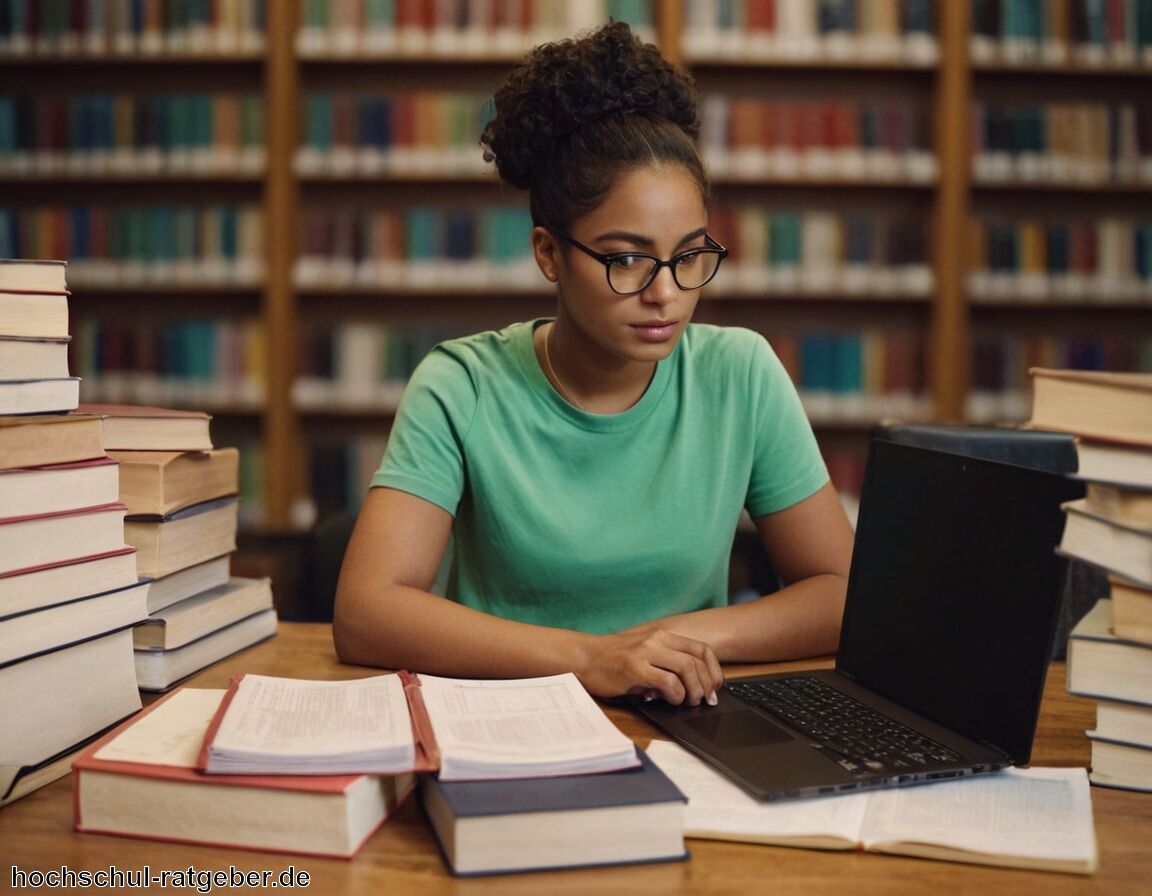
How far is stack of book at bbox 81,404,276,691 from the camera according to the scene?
1.13 meters

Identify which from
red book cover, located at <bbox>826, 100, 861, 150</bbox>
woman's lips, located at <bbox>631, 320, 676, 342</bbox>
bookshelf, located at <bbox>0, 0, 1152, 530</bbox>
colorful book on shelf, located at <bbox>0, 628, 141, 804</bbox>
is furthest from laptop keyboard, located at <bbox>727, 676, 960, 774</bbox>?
red book cover, located at <bbox>826, 100, 861, 150</bbox>

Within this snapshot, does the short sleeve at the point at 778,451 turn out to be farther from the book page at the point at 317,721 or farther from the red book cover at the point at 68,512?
the red book cover at the point at 68,512

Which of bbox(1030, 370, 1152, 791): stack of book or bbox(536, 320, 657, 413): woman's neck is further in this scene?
bbox(536, 320, 657, 413): woman's neck

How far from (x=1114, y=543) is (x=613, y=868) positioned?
420mm

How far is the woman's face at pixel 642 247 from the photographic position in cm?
131

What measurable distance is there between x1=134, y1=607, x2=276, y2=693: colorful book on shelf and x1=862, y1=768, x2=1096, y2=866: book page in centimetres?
68

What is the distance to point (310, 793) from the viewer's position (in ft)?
2.40

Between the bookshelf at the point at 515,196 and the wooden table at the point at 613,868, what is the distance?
2.86m

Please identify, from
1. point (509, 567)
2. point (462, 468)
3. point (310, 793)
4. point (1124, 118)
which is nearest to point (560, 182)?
point (462, 468)

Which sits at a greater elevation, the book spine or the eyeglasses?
the book spine

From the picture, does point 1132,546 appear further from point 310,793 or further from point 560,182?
point 560,182

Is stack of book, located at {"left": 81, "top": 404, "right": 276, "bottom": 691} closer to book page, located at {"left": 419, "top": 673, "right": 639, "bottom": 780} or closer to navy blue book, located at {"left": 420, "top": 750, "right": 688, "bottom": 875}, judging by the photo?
book page, located at {"left": 419, "top": 673, "right": 639, "bottom": 780}

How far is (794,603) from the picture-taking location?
129 cm

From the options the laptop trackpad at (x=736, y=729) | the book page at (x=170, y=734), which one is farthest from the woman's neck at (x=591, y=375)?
the book page at (x=170, y=734)
